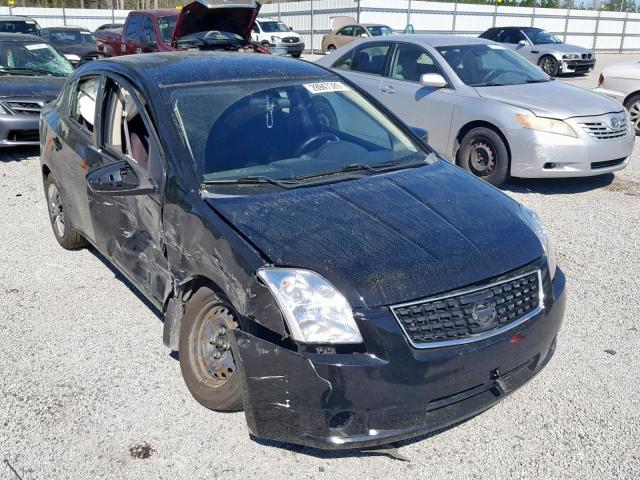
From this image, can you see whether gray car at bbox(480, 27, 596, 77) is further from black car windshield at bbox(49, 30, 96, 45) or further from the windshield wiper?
the windshield wiper

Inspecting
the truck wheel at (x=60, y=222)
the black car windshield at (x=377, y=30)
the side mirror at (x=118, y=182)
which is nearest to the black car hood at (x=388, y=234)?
the side mirror at (x=118, y=182)

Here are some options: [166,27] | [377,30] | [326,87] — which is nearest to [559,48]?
[377,30]

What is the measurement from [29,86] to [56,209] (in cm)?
434

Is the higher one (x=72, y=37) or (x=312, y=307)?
(x=72, y=37)

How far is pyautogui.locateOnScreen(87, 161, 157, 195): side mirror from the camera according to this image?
136 inches

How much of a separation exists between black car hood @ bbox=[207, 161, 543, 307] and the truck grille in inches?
265

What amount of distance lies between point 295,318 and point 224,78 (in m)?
1.89

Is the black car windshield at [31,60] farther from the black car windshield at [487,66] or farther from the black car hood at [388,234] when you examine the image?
the black car hood at [388,234]

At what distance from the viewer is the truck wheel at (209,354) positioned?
3029 millimetres

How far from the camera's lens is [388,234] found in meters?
2.95

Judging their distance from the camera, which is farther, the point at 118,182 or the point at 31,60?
the point at 31,60

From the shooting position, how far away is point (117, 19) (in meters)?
39.8

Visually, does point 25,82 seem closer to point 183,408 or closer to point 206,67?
point 206,67

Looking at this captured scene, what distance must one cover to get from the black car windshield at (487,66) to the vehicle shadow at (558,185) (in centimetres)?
120
